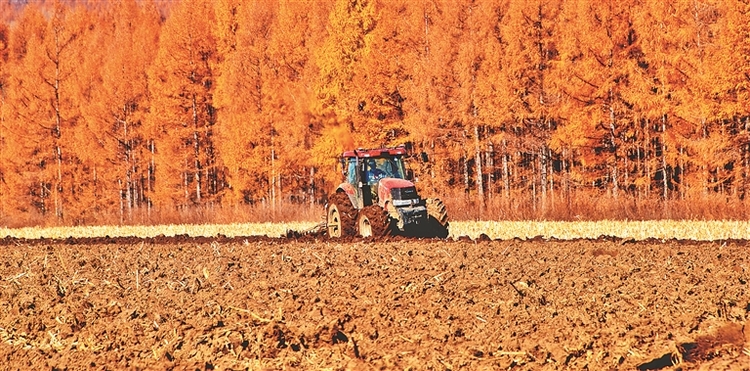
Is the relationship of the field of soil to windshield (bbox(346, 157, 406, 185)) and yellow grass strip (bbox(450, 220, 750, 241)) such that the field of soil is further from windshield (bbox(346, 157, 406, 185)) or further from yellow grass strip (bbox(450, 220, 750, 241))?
yellow grass strip (bbox(450, 220, 750, 241))

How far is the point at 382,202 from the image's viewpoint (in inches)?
656

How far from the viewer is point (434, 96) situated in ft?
98.1

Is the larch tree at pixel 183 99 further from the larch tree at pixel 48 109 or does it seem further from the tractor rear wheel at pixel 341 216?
the tractor rear wheel at pixel 341 216

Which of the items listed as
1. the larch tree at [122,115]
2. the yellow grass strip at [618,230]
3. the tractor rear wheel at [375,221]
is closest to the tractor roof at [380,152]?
the tractor rear wheel at [375,221]

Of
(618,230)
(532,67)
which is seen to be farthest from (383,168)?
(532,67)

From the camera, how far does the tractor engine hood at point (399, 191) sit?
16.1 metres

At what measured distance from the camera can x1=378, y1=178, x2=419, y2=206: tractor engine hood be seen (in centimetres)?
1611

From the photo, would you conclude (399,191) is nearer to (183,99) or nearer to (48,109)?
(183,99)

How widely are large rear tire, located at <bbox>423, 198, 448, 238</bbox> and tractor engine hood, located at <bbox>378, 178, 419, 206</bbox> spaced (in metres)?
0.49

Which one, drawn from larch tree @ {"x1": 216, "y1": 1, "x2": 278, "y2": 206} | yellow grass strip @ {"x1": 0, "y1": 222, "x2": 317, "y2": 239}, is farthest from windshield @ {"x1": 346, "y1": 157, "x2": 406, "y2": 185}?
larch tree @ {"x1": 216, "y1": 1, "x2": 278, "y2": 206}

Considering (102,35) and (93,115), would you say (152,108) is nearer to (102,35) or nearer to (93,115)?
(93,115)

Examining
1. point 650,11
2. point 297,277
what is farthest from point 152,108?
point 297,277

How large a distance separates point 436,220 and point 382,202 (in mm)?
1173

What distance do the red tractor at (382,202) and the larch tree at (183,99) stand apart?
20.6 meters
